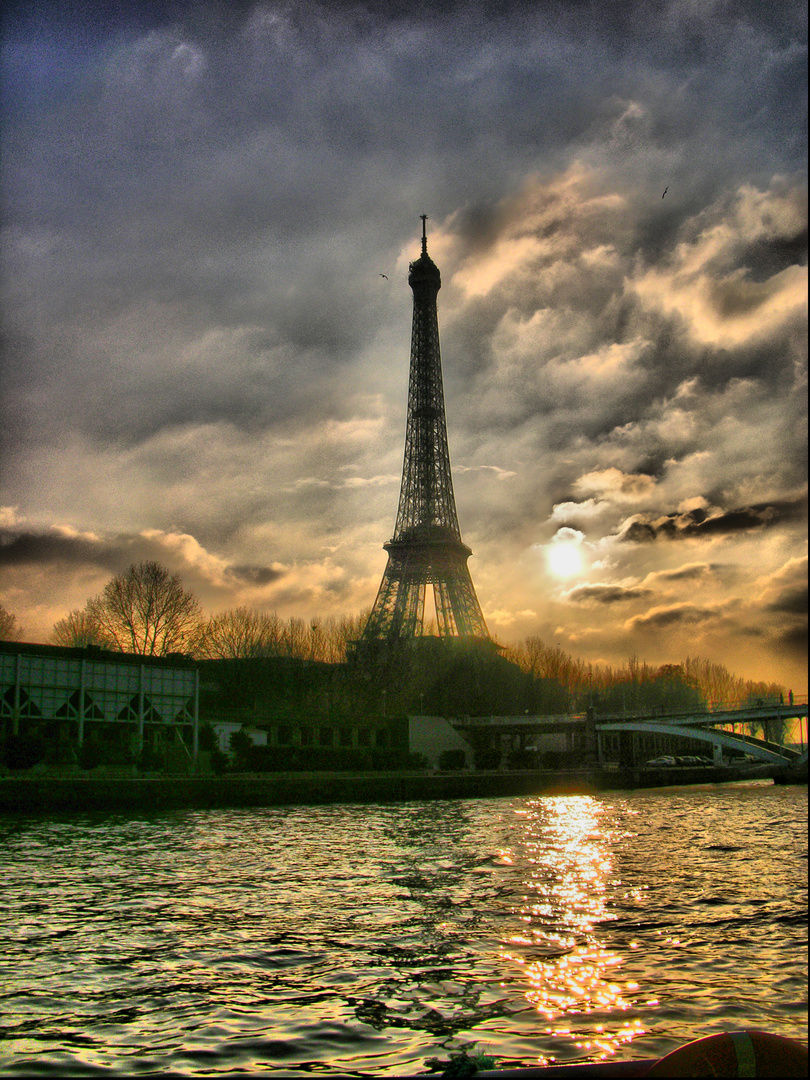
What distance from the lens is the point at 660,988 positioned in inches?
346

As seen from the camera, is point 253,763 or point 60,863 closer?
point 60,863

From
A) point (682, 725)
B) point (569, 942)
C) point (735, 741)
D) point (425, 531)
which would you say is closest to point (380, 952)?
point (569, 942)

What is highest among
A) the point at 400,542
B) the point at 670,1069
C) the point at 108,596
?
the point at 400,542

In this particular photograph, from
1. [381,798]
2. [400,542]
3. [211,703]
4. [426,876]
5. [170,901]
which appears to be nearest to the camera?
[170,901]

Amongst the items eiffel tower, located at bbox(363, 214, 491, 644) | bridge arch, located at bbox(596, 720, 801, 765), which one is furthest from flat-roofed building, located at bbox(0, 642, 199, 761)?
Result: bridge arch, located at bbox(596, 720, 801, 765)

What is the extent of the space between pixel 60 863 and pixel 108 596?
37.0m

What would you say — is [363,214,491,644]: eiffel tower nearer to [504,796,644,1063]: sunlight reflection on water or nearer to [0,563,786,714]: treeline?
[0,563,786,714]: treeline

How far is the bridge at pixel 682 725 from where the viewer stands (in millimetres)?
58094

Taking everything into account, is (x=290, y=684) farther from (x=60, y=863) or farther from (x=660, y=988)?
(x=660, y=988)

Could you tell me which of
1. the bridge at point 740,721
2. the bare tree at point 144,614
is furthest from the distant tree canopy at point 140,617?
the bridge at point 740,721

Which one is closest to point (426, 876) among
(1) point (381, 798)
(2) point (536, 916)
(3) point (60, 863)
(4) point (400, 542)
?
(2) point (536, 916)

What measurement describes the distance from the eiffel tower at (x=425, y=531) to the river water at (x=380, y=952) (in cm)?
4715

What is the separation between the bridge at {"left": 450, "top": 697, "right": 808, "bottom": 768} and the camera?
191 ft

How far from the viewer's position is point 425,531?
7506 cm
